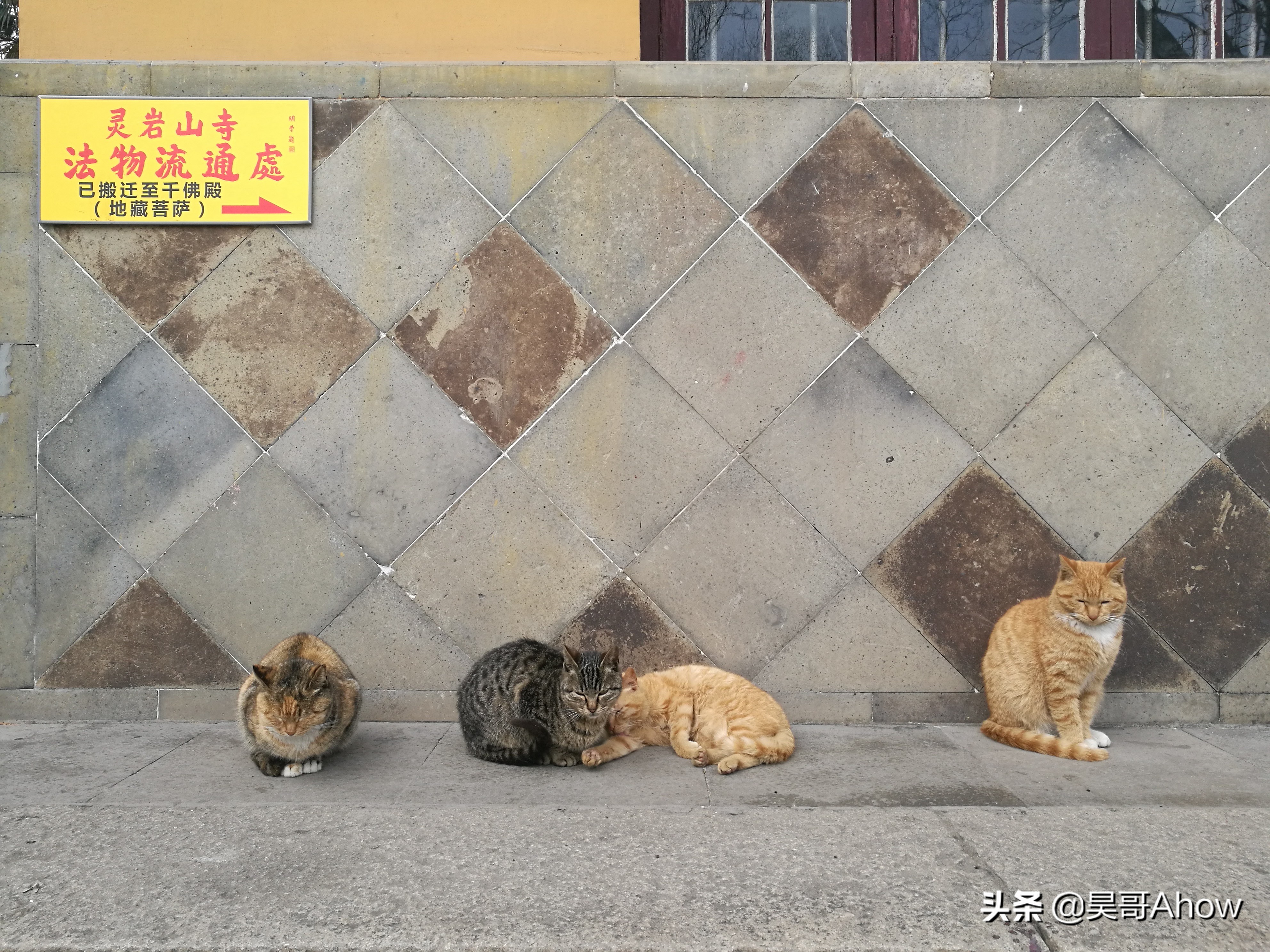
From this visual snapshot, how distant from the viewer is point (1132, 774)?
11.9 feet

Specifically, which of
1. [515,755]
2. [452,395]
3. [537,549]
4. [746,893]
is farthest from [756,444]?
[746,893]

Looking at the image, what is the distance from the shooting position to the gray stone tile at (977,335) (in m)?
4.42

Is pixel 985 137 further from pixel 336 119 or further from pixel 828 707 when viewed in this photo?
pixel 336 119

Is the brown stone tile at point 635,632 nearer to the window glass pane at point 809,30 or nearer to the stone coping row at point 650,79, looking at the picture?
the stone coping row at point 650,79

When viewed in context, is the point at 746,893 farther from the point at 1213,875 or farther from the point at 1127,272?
the point at 1127,272

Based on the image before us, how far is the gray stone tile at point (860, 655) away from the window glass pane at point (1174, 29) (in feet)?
11.3

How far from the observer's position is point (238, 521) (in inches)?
176

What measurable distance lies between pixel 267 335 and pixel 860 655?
349cm

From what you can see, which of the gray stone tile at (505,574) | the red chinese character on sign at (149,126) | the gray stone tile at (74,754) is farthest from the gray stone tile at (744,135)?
the gray stone tile at (74,754)

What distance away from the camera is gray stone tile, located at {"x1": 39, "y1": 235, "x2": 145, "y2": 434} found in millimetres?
4449

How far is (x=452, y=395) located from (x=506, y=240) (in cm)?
85

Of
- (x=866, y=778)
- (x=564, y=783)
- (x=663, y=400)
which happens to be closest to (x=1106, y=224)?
(x=663, y=400)

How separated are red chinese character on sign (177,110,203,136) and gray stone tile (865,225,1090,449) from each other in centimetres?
360

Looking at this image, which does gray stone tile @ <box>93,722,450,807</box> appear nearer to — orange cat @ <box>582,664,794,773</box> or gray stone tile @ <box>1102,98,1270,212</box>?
orange cat @ <box>582,664,794,773</box>
